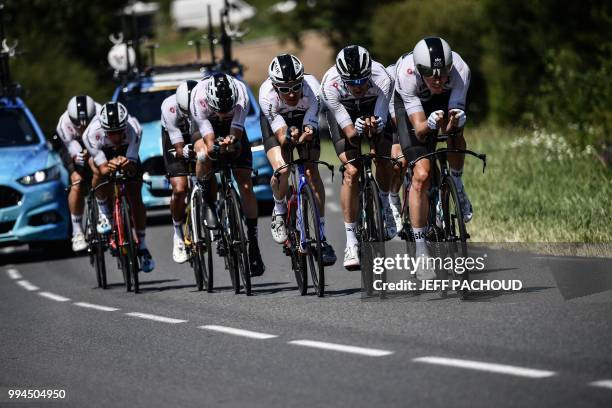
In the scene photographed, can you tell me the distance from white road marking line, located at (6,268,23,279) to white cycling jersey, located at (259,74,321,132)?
5588 mm

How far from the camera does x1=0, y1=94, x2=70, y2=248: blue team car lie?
59.1ft

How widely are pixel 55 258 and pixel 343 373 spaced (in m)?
11.0

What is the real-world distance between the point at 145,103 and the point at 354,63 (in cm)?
1049

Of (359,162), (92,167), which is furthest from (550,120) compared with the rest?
(359,162)

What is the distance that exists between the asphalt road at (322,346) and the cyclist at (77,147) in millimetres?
2463

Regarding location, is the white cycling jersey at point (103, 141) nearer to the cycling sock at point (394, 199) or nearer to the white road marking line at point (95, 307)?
the white road marking line at point (95, 307)

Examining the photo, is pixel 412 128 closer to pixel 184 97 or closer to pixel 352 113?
pixel 352 113

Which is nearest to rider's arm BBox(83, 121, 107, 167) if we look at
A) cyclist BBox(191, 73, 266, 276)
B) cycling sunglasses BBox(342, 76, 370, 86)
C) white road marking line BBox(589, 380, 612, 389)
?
cyclist BBox(191, 73, 266, 276)

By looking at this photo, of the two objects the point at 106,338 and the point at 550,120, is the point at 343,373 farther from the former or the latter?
the point at 550,120

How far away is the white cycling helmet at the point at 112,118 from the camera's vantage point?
47.2 ft

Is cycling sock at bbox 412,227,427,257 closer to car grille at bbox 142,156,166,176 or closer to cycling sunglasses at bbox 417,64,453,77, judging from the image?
cycling sunglasses at bbox 417,64,453,77

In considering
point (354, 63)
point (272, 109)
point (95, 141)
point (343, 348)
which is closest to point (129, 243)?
point (95, 141)

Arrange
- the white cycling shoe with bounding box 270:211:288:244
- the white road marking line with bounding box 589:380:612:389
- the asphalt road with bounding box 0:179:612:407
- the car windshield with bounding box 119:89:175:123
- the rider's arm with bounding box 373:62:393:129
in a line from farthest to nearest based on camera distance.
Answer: the car windshield with bounding box 119:89:175:123 → the white cycling shoe with bounding box 270:211:288:244 → the rider's arm with bounding box 373:62:393:129 → the asphalt road with bounding box 0:179:612:407 → the white road marking line with bounding box 589:380:612:389

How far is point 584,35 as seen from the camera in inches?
1503
